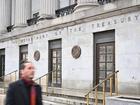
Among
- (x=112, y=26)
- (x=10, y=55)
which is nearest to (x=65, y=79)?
(x=112, y=26)

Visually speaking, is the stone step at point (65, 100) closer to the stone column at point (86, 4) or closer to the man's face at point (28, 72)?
the stone column at point (86, 4)

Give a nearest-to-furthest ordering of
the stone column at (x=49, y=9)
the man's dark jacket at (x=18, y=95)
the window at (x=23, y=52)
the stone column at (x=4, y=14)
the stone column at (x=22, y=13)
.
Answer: the man's dark jacket at (x=18, y=95) → the stone column at (x=49, y=9) → the window at (x=23, y=52) → the stone column at (x=22, y=13) → the stone column at (x=4, y=14)

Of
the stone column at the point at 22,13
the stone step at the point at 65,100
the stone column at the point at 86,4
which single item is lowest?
the stone step at the point at 65,100

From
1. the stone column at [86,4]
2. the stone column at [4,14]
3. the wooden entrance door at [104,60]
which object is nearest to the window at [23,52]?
the stone column at [4,14]

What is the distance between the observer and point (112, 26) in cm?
1423

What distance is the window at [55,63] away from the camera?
18.8 meters

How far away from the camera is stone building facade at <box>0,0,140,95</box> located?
13.2 m

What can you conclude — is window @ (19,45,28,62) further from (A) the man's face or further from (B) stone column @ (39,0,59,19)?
(A) the man's face

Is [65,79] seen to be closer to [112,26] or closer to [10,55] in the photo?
[112,26]

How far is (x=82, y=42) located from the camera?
16344mm

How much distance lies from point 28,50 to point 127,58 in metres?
10.4

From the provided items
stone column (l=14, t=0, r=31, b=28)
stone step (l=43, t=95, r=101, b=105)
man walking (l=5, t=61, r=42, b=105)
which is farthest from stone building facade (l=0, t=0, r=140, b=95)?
man walking (l=5, t=61, r=42, b=105)

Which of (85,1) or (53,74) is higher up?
(85,1)

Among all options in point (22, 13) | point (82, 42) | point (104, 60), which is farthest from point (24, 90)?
point (22, 13)
